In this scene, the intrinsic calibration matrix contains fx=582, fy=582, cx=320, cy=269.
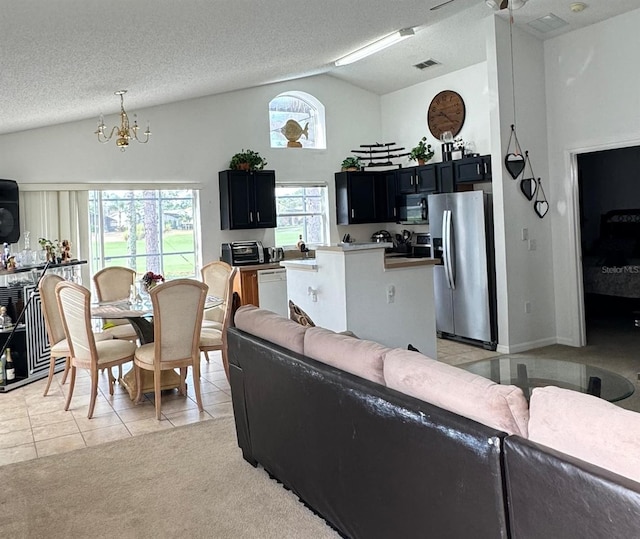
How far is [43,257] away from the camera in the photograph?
19.6 feet

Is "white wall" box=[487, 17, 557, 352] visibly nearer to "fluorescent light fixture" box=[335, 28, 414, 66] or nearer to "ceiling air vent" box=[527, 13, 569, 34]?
"ceiling air vent" box=[527, 13, 569, 34]

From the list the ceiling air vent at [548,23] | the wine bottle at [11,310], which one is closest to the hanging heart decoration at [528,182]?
the ceiling air vent at [548,23]

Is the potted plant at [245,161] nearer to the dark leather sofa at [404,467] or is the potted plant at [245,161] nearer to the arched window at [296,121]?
the arched window at [296,121]

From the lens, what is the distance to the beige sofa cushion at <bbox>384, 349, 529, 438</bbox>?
1.71 metres

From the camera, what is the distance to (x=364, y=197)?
Result: 820 cm

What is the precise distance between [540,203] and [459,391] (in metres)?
4.93

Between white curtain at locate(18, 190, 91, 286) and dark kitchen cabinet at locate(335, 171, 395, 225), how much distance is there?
3.38 m

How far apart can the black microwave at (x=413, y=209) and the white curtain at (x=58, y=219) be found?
4.02 meters

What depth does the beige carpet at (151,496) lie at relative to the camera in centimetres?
266

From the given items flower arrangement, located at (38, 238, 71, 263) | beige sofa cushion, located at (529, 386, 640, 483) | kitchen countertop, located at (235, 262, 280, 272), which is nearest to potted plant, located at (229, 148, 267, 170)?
kitchen countertop, located at (235, 262, 280, 272)

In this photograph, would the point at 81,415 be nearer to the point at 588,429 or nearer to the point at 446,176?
the point at 588,429

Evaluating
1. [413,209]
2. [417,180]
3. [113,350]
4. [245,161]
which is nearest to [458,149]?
[417,180]

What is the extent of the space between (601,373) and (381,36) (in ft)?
12.5

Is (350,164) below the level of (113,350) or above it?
above
